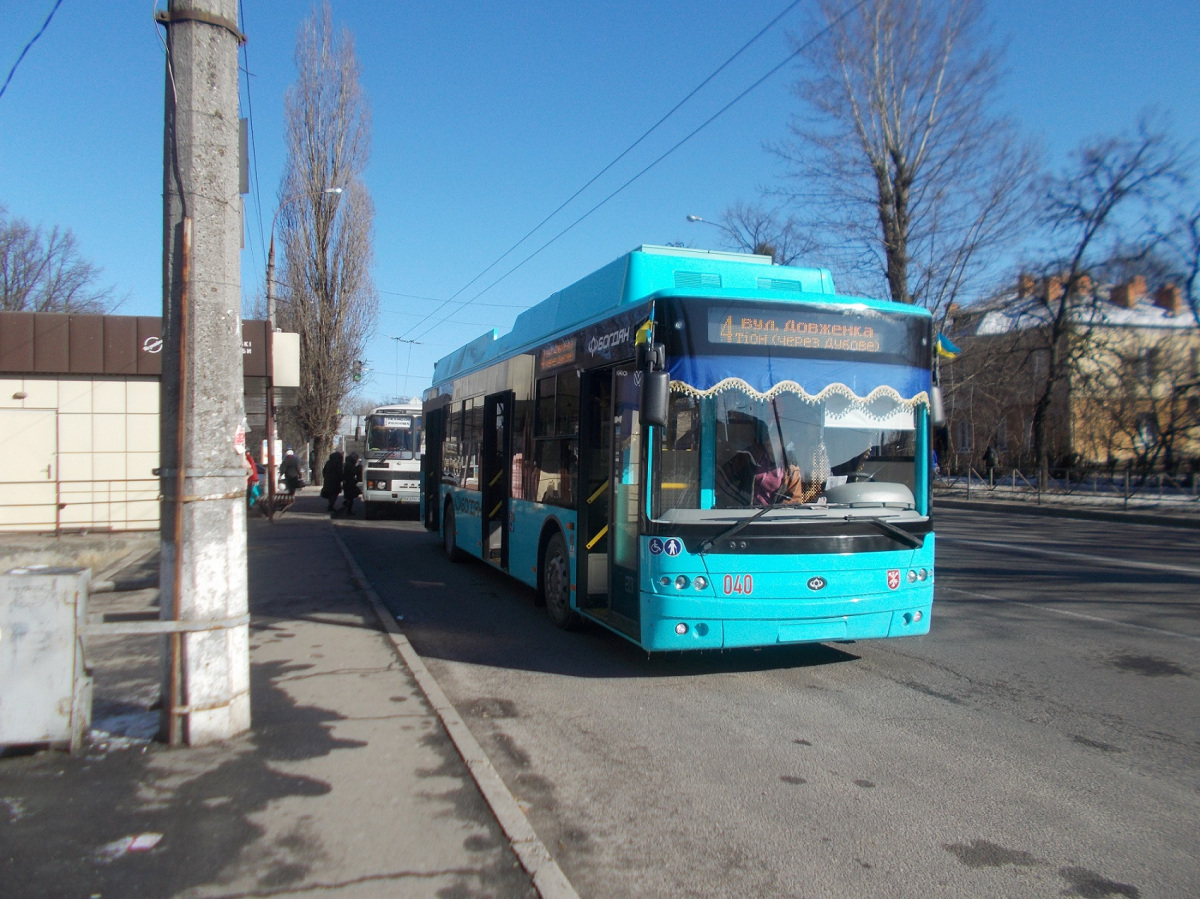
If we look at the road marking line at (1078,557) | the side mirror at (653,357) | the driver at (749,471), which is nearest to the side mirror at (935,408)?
the driver at (749,471)

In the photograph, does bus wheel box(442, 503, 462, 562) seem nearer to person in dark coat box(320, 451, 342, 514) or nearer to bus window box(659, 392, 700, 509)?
bus window box(659, 392, 700, 509)

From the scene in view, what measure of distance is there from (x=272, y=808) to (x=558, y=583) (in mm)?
4550

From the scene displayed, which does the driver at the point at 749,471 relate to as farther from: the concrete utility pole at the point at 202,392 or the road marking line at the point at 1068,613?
the road marking line at the point at 1068,613

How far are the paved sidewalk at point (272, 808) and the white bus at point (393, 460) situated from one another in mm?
16350

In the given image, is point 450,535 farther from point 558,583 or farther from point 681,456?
point 681,456

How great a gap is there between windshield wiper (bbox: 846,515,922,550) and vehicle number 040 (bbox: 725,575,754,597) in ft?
2.86

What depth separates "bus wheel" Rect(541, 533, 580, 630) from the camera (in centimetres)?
829

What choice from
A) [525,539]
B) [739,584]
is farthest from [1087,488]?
[739,584]

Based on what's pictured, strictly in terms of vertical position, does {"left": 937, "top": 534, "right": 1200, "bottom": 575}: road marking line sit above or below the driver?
below

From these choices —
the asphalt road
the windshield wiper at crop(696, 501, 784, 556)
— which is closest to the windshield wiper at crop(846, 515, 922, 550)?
the windshield wiper at crop(696, 501, 784, 556)

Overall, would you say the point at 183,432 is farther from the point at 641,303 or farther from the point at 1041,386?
the point at 1041,386

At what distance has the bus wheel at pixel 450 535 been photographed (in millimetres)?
13587

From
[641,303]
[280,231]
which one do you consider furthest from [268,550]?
[280,231]

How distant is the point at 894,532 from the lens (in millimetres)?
6551
